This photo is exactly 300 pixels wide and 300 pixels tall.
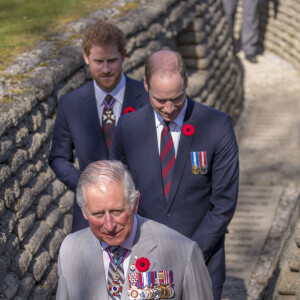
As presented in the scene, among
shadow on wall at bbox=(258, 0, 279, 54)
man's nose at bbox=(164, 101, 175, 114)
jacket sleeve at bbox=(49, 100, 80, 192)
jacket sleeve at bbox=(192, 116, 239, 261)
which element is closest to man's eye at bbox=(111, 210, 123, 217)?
man's nose at bbox=(164, 101, 175, 114)

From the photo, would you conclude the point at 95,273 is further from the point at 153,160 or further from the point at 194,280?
the point at 153,160

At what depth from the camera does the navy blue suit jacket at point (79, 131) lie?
13.6 feet

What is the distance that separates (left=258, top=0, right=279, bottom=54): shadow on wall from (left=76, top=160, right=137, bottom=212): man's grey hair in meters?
10.1

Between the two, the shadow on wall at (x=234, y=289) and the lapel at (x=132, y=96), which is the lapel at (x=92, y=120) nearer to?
the lapel at (x=132, y=96)

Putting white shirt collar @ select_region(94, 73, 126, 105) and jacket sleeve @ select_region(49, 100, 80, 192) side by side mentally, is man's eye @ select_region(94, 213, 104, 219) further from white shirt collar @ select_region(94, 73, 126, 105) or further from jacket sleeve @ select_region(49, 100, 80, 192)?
white shirt collar @ select_region(94, 73, 126, 105)

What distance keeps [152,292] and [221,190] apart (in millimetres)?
1017

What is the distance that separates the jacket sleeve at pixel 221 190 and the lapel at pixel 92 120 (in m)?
0.88

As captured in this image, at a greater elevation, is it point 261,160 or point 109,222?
point 109,222

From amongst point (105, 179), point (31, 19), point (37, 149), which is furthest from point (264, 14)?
point (105, 179)

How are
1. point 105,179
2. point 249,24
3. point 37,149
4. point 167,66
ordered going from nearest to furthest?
point 105,179
point 167,66
point 37,149
point 249,24

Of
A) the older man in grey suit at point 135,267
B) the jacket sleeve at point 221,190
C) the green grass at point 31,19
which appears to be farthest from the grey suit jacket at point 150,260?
the green grass at point 31,19

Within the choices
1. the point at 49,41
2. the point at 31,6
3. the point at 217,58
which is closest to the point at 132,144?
the point at 49,41

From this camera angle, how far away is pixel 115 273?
2.75 m

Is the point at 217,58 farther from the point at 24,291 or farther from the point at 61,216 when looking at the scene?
the point at 24,291
